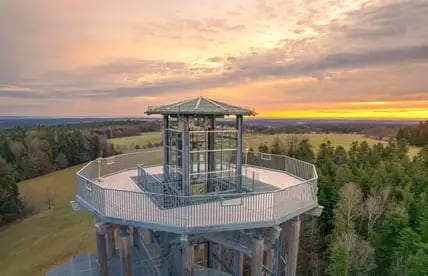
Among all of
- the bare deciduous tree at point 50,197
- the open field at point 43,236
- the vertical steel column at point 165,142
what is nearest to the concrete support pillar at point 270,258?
the vertical steel column at point 165,142

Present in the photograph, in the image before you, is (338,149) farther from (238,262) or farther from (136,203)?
(136,203)

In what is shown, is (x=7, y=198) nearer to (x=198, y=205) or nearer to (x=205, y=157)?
(x=205, y=157)

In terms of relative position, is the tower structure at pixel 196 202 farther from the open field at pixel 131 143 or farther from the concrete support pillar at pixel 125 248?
the open field at pixel 131 143

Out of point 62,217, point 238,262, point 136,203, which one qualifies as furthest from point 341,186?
point 62,217

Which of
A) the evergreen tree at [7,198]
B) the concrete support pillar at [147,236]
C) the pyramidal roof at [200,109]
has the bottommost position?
the evergreen tree at [7,198]

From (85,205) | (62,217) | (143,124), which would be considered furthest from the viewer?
(143,124)
